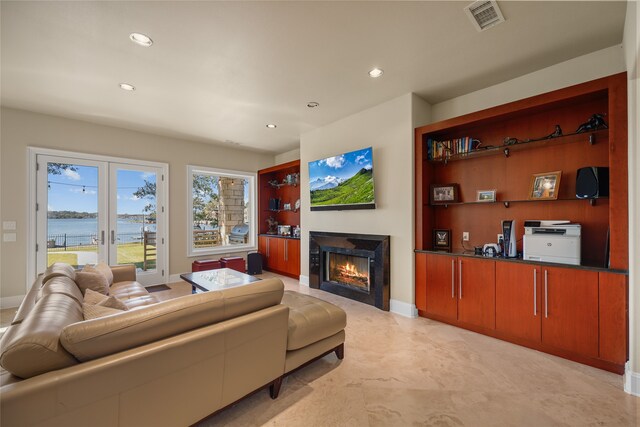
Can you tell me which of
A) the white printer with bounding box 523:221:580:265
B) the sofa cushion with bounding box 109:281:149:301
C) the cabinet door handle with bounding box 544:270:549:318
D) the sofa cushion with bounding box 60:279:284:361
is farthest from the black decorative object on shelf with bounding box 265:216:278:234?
the cabinet door handle with bounding box 544:270:549:318

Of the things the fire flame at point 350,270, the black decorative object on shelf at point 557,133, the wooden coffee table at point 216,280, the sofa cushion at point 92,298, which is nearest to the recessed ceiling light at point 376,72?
the black decorative object on shelf at point 557,133

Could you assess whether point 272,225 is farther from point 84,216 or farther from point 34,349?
point 34,349

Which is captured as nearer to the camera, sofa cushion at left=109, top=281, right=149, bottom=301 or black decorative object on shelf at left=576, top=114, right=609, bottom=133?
black decorative object on shelf at left=576, top=114, right=609, bottom=133

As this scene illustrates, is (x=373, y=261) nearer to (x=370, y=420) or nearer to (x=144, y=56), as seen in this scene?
(x=370, y=420)

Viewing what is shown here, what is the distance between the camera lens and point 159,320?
138 centimetres

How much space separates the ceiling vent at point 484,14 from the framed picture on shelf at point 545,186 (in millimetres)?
1548

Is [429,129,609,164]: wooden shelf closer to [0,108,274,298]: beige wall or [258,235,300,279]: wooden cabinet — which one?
[258,235,300,279]: wooden cabinet

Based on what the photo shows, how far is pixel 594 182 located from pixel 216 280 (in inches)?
156

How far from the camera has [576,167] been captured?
2.64 meters

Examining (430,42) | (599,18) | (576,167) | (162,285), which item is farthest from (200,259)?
(599,18)

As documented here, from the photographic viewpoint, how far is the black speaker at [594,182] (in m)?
2.31

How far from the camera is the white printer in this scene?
2352mm

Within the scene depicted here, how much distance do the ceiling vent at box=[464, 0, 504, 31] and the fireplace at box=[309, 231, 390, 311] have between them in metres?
2.37

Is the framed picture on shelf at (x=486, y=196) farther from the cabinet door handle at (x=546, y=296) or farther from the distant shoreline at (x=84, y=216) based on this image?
the distant shoreline at (x=84, y=216)
